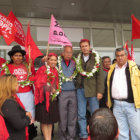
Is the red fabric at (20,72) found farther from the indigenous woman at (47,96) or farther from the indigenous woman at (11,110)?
the indigenous woman at (11,110)

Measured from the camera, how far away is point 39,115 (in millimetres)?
3309

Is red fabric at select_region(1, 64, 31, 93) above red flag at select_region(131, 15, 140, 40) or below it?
below

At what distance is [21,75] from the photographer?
11.1 feet

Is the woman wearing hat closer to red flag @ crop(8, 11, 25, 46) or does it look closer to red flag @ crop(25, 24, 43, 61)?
red flag @ crop(25, 24, 43, 61)

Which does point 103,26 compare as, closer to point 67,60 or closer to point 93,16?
point 93,16

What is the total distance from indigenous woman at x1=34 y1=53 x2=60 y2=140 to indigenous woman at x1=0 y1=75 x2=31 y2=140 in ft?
3.39

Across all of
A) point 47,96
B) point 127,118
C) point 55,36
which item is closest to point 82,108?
point 47,96

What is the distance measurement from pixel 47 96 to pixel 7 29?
5.49 ft

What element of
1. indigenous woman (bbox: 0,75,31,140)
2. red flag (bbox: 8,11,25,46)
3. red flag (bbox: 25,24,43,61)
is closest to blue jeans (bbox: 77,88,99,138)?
red flag (bbox: 25,24,43,61)

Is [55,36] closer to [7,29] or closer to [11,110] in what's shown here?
[7,29]

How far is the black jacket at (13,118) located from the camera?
2018 millimetres

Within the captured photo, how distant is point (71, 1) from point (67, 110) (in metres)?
3.95

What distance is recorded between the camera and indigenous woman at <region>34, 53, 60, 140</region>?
329cm

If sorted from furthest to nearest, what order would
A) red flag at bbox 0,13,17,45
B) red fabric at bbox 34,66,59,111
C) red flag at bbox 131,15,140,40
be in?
red flag at bbox 131,15,140,40 → red flag at bbox 0,13,17,45 → red fabric at bbox 34,66,59,111
